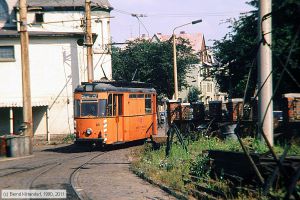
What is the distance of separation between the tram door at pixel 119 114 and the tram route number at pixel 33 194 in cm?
989

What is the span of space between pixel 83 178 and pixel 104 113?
23.9 feet

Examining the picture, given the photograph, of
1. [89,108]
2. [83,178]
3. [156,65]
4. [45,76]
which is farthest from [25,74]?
[156,65]

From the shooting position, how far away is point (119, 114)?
67.2 ft

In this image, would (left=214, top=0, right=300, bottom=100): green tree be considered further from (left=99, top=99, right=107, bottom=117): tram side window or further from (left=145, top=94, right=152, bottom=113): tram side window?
(left=99, top=99, right=107, bottom=117): tram side window

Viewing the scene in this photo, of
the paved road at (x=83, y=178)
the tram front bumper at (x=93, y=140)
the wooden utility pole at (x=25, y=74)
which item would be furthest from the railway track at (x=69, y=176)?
the wooden utility pole at (x=25, y=74)

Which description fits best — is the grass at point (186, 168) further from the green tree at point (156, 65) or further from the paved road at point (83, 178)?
the green tree at point (156, 65)

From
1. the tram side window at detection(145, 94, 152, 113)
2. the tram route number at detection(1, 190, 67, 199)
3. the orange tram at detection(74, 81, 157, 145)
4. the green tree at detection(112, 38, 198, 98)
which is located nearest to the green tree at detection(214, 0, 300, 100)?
the tram side window at detection(145, 94, 152, 113)

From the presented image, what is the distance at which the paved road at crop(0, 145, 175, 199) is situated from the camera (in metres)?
10.2

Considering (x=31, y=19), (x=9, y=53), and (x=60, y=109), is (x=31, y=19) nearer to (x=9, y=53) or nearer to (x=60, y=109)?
(x=9, y=53)

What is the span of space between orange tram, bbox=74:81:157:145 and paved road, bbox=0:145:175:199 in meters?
1.93

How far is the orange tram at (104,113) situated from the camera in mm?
19656

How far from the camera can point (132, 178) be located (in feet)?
40.5

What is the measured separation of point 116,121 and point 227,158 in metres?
11.5

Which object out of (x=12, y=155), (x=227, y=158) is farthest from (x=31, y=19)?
(x=227, y=158)
